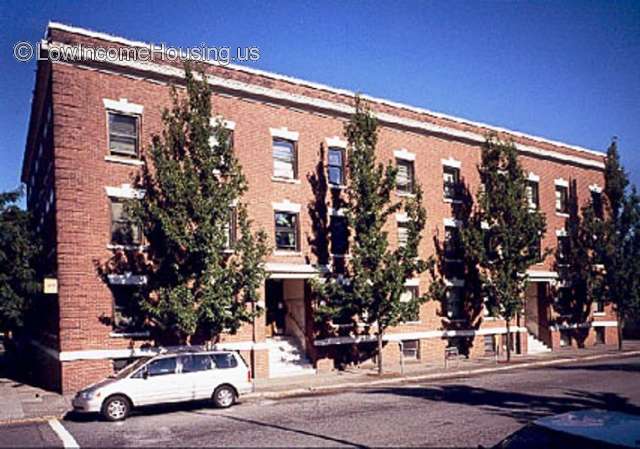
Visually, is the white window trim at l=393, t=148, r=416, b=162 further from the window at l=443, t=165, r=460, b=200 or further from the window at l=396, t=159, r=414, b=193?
the window at l=443, t=165, r=460, b=200

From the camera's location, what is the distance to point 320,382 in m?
21.2

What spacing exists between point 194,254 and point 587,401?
40.8ft

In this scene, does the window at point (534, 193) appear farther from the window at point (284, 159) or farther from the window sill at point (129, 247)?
the window sill at point (129, 247)

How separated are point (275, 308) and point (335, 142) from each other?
7.92 metres

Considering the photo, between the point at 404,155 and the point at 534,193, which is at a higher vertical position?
the point at 404,155

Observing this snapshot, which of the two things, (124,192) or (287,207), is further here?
(287,207)

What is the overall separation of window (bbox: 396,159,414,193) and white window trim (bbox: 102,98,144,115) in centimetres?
1255

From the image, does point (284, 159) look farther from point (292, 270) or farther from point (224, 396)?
point (224, 396)

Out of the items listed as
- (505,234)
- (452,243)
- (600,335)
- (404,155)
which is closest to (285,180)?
(404,155)

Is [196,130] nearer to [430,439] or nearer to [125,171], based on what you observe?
[125,171]

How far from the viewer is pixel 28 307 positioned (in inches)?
878

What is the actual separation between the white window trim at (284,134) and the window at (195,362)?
441 inches

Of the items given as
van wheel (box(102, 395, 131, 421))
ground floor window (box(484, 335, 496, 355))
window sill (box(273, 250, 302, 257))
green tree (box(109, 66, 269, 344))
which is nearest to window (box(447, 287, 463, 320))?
ground floor window (box(484, 335, 496, 355))

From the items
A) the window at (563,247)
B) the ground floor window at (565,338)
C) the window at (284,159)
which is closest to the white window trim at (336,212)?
the window at (284,159)
